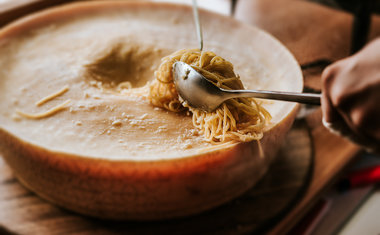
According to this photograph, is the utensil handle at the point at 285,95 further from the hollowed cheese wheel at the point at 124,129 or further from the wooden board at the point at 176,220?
the wooden board at the point at 176,220

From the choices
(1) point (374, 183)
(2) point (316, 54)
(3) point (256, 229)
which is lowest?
(1) point (374, 183)

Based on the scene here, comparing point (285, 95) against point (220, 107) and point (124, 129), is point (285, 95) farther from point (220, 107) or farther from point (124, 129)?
point (124, 129)

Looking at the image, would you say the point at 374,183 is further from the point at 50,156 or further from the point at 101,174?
the point at 50,156

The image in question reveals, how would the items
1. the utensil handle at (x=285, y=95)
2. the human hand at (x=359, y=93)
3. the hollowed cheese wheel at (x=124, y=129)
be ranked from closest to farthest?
1. the human hand at (x=359, y=93)
2. the utensil handle at (x=285, y=95)
3. the hollowed cheese wheel at (x=124, y=129)

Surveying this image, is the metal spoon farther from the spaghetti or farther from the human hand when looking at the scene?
the human hand

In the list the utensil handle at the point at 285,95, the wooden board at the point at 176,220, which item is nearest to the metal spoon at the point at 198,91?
the utensil handle at the point at 285,95

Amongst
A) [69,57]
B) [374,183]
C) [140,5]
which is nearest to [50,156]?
[69,57]

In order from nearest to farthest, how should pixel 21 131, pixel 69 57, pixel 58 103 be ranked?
pixel 21 131 → pixel 58 103 → pixel 69 57

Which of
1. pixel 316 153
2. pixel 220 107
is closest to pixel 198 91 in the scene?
pixel 220 107
